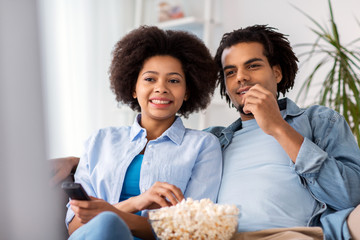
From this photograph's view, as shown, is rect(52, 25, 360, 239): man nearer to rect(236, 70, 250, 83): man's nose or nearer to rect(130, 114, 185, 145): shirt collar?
rect(236, 70, 250, 83): man's nose

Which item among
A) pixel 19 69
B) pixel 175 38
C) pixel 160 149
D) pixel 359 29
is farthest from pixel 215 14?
pixel 19 69

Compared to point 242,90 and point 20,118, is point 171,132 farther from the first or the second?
point 20,118

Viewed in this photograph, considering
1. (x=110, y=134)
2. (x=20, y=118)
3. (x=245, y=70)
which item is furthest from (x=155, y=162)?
(x=20, y=118)

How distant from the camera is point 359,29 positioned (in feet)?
8.87

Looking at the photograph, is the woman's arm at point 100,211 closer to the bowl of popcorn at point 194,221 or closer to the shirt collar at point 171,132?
the bowl of popcorn at point 194,221

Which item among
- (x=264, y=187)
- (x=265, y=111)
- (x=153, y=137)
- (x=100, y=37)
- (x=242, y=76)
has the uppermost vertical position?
(x=100, y=37)

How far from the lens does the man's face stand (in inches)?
63.7

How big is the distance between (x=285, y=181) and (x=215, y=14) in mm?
2418

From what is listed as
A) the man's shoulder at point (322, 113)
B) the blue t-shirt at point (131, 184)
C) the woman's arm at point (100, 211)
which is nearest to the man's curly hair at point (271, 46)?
the man's shoulder at point (322, 113)

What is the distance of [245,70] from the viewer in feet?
5.36

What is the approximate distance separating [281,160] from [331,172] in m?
0.18

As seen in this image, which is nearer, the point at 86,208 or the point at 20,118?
the point at 20,118

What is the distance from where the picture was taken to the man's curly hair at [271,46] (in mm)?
1699

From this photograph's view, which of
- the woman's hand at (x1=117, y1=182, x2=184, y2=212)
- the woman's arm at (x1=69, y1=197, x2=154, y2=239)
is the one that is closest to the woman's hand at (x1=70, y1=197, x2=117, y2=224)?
the woman's arm at (x1=69, y1=197, x2=154, y2=239)
